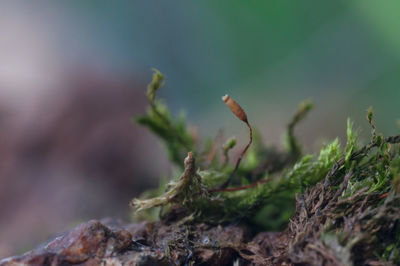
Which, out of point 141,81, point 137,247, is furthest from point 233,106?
point 141,81

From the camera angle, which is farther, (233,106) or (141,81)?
Answer: (141,81)

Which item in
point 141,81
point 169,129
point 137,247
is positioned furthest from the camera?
point 141,81

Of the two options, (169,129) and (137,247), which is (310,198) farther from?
(169,129)

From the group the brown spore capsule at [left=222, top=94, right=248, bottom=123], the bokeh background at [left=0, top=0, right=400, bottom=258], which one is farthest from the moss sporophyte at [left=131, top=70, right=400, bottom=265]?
the bokeh background at [left=0, top=0, right=400, bottom=258]

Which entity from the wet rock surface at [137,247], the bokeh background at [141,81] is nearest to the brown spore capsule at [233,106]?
the wet rock surface at [137,247]

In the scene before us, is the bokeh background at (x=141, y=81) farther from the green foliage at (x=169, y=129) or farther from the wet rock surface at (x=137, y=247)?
the wet rock surface at (x=137, y=247)

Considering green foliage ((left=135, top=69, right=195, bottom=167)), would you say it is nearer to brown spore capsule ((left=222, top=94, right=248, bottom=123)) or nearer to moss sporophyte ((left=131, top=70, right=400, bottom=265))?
moss sporophyte ((left=131, top=70, right=400, bottom=265))

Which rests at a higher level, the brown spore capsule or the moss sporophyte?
the brown spore capsule
